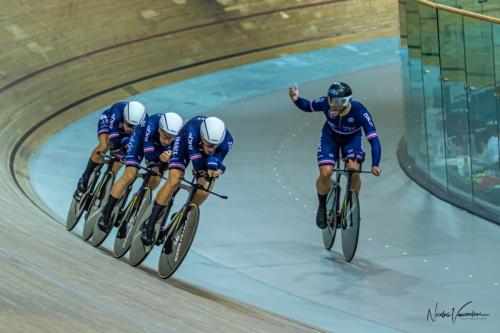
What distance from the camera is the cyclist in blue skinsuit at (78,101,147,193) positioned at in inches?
359

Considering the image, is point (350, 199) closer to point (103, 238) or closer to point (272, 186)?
point (103, 238)

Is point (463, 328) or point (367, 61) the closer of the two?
point (463, 328)

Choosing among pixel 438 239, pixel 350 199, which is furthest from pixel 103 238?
pixel 438 239

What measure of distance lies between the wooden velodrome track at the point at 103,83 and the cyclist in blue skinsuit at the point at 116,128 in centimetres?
58

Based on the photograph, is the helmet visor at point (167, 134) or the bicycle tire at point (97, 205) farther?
the bicycle tire at point (97, 205)

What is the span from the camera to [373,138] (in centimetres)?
911

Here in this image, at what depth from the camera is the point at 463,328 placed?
Result: 7.87 m

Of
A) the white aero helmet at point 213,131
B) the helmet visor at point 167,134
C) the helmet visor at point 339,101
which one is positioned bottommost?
the helmet visor at point 167,134

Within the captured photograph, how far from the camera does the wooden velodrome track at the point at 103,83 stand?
6465 millimetres

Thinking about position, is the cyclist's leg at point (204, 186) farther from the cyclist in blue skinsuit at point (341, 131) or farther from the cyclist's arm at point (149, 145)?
the cyclist in blue skinsuit at point (341, 131)

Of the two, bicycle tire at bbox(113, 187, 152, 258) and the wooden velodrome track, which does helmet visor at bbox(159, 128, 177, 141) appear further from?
the wooden velodrome track

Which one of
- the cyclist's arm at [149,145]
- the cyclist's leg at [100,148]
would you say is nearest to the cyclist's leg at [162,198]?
the cyclist's arm at [149,145]

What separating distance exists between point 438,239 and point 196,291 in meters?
2.58

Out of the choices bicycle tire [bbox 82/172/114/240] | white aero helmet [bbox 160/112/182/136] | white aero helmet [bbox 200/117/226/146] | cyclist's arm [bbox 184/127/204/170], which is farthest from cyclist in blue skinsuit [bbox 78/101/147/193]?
white aero helmet [bbox 200/117/226/146]
